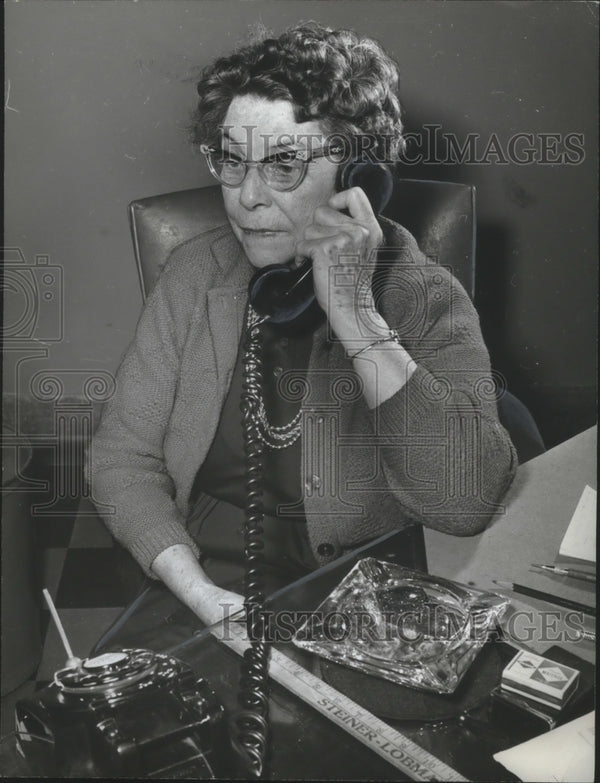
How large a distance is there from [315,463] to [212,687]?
12.1 inches

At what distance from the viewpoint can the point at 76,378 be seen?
3.42 ft

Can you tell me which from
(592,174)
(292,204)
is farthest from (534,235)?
(292,204)

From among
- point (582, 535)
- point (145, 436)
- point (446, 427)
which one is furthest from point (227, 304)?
point (582, 535)

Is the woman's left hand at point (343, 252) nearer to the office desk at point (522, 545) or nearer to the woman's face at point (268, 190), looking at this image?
the woman's face at point (268, 190)

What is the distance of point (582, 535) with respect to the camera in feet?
3.43

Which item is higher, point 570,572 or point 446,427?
point 446,427

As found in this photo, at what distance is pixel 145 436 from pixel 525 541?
53 centimetres

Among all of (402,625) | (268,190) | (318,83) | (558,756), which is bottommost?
(558,756)

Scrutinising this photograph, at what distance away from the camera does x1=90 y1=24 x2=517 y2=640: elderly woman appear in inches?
38.5

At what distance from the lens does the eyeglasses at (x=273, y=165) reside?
96cm

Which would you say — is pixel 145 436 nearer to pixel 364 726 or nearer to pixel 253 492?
pixel 253 492

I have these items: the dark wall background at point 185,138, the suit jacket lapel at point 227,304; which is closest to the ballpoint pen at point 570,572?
the dark wall background at point 185,138

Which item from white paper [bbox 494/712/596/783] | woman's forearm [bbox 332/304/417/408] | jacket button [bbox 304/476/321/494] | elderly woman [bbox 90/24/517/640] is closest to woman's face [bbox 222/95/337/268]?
elderly woman [bbox 90/24/517/640]

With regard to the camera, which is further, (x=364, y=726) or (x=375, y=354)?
(x=375, y=354)
